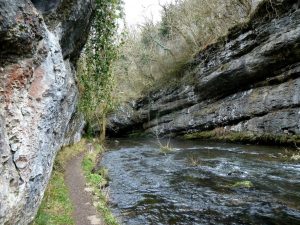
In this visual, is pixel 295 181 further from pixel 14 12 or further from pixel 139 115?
pixel 139 115

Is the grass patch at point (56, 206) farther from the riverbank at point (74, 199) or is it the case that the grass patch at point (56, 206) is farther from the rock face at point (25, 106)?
the rock face at point (25, 106)

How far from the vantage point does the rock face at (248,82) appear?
22.9 meters

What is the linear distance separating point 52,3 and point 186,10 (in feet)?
97.5

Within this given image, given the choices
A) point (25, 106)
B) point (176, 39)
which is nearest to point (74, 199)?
point (25, 106)

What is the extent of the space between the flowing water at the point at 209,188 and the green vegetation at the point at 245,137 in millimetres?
1011

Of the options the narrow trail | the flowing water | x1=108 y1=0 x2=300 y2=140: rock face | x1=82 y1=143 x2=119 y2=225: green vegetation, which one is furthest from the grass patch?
x1=108 y1=0 x2=300 y2=140: rock face

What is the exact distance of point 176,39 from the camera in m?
44.4

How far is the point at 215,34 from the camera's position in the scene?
35.5 meters

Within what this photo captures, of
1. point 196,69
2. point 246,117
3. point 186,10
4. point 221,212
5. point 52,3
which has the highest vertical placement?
point 186,10

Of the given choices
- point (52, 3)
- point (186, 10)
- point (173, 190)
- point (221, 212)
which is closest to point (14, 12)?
point (52, 3)

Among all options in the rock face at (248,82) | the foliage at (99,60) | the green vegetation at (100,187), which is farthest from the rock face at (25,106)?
the rock face at (248,82)

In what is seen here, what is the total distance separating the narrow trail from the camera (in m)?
10.1

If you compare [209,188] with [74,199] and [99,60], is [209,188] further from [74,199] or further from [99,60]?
[99,60]

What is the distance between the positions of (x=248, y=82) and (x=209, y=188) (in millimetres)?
15491
